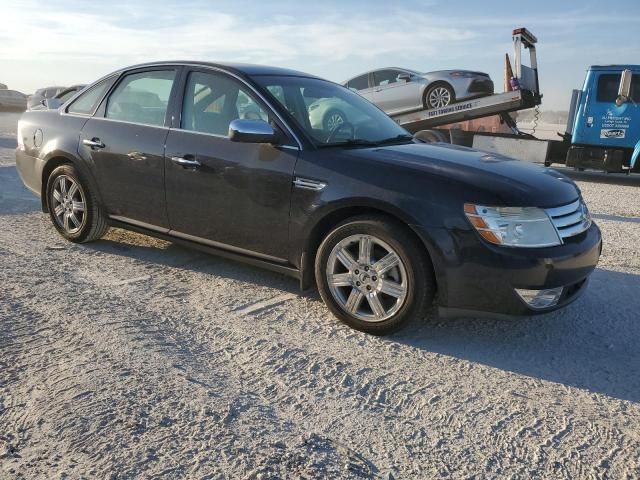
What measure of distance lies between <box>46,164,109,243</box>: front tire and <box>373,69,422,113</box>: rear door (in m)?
10.5

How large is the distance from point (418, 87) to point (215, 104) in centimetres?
1086

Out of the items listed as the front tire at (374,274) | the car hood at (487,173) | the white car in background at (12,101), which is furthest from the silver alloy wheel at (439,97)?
the white car in background at (12,101)

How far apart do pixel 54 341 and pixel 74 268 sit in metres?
1.41

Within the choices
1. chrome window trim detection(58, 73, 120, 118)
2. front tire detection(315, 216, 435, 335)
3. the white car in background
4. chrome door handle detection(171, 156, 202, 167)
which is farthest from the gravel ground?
the white car in background

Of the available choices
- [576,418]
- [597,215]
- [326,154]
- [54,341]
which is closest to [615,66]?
[597,215]

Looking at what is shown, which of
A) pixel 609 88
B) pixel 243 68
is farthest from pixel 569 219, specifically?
pixel 609 88

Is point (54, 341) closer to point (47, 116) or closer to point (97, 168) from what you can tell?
point (97, 168)

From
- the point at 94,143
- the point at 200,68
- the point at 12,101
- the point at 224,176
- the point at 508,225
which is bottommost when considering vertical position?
the point at 508,225

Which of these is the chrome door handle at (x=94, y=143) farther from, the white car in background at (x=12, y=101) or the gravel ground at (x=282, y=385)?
the white car in background at (x=12, y=101)

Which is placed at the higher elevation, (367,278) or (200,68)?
(200,68)

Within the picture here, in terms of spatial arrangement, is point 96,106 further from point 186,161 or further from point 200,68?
point 186,161

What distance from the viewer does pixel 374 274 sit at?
11.1 feet

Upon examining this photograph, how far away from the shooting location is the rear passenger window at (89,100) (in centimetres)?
492

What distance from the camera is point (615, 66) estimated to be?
11438 millimetres
